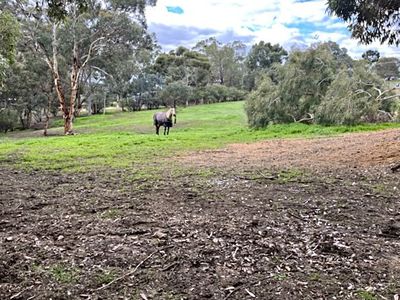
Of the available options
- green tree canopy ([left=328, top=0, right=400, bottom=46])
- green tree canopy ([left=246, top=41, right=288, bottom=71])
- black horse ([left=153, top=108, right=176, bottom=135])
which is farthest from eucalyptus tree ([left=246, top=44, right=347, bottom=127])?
green tree canopy ([left=246, top=41, right=288, bottom=71])

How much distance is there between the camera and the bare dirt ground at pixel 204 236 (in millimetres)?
3184

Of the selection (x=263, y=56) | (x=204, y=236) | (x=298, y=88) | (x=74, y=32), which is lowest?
(x=204, y=236)

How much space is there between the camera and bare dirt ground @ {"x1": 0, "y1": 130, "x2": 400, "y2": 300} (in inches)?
125

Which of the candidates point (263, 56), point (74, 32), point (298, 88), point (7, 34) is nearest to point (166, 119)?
point (298, 88)

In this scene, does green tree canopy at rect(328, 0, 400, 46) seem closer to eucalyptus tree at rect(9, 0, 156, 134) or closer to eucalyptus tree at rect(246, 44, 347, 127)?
eucalyptus tree at rect(246, 44, 347, 127)

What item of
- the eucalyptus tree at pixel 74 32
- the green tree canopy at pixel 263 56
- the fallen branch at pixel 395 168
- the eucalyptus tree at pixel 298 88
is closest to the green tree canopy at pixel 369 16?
the fallen branch at pixel 395 168

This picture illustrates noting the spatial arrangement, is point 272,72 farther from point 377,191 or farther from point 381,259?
point 381,259

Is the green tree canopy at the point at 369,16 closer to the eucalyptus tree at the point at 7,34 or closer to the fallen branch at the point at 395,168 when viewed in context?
the fallen branch at the point at 395,168

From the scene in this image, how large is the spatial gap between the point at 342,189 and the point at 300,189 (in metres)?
0.63

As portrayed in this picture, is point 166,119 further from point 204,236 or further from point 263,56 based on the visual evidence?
point 263,56

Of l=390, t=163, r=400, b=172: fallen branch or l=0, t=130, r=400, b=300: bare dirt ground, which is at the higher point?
l=390, t=163, r=400, b=172: fallen branch

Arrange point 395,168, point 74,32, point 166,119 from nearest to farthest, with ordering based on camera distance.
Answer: point 395,168 → point 166,119 → point 74,32

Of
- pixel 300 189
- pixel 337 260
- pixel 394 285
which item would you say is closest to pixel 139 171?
pixel 300 189

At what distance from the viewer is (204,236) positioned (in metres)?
4.28
